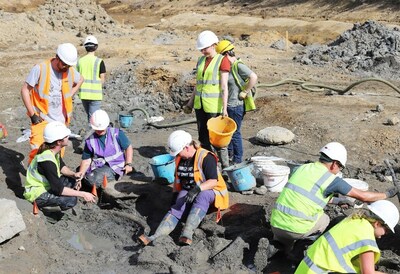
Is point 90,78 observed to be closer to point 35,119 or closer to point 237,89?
point 35,119

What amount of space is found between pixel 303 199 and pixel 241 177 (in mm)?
1910

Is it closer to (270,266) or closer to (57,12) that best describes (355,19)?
(57,12)

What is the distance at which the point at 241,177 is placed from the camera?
24.1ft

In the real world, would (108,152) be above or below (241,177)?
above

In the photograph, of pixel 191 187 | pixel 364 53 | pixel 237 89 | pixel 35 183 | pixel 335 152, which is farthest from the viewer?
pixel 364 53

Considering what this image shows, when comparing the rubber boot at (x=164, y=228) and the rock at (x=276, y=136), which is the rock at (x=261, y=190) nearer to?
the rubber boot at (x=164, y=228)

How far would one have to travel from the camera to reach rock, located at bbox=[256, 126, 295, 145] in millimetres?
9492

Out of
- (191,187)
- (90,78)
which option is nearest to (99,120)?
(191,187)

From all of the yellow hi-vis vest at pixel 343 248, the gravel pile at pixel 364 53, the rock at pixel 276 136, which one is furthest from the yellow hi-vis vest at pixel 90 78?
the gravel pile at pixel 364 53

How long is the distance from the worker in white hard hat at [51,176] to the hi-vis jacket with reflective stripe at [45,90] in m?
0.87

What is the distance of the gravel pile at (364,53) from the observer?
14.6 metres

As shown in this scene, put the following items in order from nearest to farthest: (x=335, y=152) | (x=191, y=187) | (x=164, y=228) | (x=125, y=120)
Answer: (x=335, y=152)
(x=164, y=228)
(x=191, y=187)
(x=125, y=120)

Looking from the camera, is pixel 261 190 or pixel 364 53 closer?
pixel 261 190

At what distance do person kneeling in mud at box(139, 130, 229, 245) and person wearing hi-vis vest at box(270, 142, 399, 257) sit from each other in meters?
1.00
